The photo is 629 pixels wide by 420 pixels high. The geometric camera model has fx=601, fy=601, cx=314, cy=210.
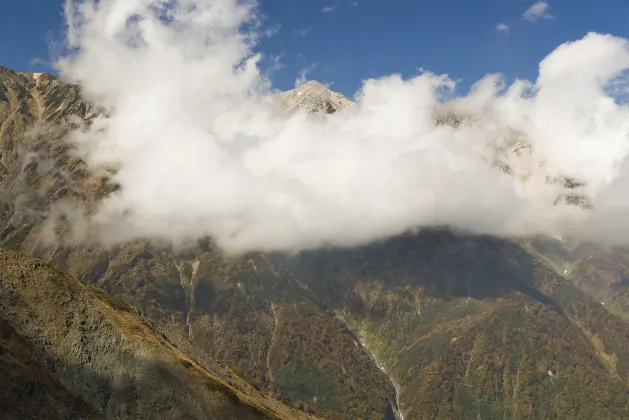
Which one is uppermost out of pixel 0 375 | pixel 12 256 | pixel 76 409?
pixel 12 256

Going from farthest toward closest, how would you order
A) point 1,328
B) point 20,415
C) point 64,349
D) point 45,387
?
point 64,349, point 1,328, point 45,387, point 20,415

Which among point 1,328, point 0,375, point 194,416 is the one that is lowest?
point 194,416

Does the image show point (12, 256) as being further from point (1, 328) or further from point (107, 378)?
point (107, 378)

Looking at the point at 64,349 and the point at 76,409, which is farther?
the point at 64,349

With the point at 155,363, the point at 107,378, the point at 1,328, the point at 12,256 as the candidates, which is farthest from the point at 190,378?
the point at 12,256

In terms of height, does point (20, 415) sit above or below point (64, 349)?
below

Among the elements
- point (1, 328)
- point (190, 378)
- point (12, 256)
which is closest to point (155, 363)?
point (190, 378)

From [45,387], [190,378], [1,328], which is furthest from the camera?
[190,378]

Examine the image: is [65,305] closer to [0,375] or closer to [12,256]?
[12,256]

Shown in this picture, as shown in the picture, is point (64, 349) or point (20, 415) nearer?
point (20, 415)
